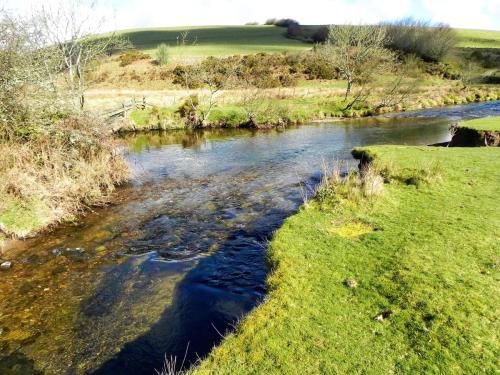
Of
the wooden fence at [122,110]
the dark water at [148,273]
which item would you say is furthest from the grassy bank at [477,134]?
the wooden fence at [122,110]

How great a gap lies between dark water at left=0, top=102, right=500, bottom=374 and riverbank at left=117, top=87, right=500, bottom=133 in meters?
18.4

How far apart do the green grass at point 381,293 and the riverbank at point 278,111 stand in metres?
29.1

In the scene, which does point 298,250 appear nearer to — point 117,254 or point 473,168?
point 117,254

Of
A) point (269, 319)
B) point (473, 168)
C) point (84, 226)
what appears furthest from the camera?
point (473, 168)

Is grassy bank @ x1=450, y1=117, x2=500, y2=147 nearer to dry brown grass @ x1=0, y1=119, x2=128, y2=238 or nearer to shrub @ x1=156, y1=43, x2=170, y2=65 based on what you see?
dry brown grass @ x1=0, y1=119, x2=128, y2=238

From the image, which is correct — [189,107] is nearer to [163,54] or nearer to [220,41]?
[163,54]

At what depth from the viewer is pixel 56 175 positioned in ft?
53.3

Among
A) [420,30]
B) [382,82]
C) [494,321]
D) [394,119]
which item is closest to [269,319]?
[494,321]

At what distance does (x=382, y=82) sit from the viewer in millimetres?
53438

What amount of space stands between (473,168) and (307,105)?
107ft

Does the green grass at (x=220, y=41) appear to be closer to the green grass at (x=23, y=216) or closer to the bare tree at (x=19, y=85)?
the bare tree at (x=19, y=85)

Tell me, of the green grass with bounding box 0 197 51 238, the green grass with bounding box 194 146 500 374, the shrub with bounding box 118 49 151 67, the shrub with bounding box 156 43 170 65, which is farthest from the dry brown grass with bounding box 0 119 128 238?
the shrub with bounding box 118 49 151 67

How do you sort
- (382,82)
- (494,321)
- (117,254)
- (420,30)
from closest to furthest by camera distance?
(494,321) → (117,254) → (382,82) → (420,30)

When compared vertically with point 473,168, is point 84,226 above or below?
below
